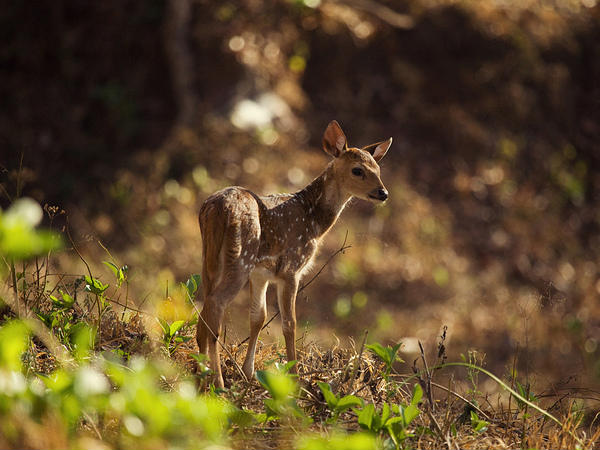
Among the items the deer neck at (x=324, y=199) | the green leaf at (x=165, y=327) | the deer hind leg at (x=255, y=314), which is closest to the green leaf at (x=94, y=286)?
the green leaf at (x=165, y=327)

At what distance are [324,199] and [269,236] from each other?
802mm

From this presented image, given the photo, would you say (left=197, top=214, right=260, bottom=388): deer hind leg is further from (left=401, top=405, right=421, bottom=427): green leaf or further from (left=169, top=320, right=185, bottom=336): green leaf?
(left=401, top=405, right=421, bottom=427): green leaf

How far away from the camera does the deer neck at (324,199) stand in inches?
209

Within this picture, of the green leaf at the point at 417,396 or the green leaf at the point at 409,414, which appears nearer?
the green leaf at the point at 409,414

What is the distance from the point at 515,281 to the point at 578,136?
3955 millimetres

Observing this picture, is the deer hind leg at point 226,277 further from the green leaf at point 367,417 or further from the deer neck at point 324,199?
the green leaf at point 367,417

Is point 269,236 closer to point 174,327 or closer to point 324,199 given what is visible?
point 324,199

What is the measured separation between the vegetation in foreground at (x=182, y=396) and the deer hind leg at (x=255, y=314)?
104 millimetres

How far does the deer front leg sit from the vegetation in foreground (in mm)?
155

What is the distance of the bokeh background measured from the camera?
10461 millimetres

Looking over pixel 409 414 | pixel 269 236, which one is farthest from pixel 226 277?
pixel 409 414

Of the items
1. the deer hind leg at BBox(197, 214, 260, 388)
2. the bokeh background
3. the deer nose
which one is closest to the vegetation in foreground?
the deer hind leg at BBox(197, 214, 260, 388)

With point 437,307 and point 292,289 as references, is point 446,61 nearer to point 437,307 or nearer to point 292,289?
point 437,307

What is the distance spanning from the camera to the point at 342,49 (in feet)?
42.2
